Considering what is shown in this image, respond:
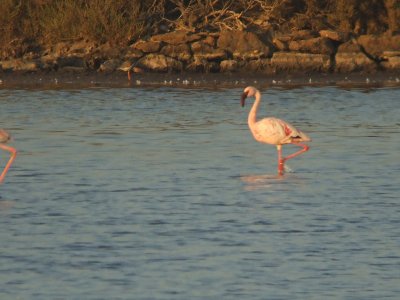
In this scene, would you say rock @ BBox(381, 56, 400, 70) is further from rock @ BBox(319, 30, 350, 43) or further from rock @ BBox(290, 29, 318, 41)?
rock @ BBox(290, 29, 318, 41)

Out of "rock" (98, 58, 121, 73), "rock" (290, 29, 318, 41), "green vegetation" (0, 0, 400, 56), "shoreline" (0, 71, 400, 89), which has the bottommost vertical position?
"shoreline" (0, 71, 400, 89)

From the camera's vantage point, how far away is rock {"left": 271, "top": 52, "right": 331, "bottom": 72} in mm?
30297

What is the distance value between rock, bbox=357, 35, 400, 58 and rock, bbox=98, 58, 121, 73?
218 inches

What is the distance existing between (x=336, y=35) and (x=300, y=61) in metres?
1.00

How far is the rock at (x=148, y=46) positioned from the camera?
99.6ft

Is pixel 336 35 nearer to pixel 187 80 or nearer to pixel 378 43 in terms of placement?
pixel 378 43

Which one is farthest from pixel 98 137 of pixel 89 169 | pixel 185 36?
pixel 185 36

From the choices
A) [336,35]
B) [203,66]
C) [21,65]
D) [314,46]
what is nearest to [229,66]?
[203,66]

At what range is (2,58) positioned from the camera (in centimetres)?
3119

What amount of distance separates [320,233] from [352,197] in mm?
2188

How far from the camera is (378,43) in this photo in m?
30.3

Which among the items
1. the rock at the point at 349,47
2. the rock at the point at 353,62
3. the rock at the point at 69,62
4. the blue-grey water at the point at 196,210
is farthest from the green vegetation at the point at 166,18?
the blue-grey water at the point at 196,210

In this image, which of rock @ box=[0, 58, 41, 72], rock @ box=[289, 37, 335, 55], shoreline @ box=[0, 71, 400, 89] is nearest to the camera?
shoreline @ box=[0, 71, 400, 89]

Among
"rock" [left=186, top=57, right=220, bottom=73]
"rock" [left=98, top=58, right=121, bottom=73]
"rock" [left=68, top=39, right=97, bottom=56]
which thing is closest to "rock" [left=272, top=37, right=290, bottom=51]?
"rock" [left=186, top=57, right=220, bottom=73]
